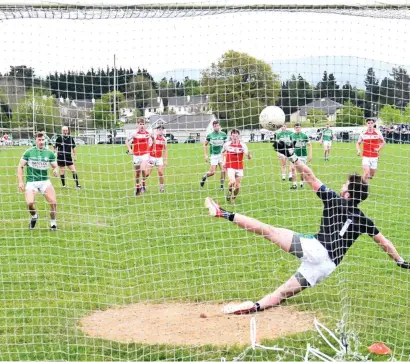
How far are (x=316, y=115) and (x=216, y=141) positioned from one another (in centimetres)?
582

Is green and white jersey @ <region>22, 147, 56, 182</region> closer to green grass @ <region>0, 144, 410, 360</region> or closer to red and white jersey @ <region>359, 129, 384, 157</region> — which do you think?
green grass @ <region>0, 144, 410, 360</region>

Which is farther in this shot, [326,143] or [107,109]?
[326,143]

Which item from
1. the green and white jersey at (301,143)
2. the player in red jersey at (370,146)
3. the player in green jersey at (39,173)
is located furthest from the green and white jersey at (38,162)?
the player in red jersey at (370,146)

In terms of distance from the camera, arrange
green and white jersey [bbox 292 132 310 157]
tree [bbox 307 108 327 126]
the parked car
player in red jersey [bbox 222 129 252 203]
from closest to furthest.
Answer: tree [bbox 307 108 327 126], the parked car, player in red jersey [bbox 222 129 252 203], green and white jersey [bbox 292 132 310 157]

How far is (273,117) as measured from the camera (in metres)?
6.67

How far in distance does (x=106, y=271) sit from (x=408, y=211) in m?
7.06

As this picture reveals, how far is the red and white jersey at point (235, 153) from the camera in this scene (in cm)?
1304

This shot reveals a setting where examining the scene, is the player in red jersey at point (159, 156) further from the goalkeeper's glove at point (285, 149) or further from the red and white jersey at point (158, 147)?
the goalkeeper's glove at point (285, 149)

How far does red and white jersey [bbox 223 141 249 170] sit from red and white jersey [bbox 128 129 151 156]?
221 cm

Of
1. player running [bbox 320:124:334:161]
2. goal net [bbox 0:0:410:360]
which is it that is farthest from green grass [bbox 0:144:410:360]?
player running [bbox 320:124:334:161]

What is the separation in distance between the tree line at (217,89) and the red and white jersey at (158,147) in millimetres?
7009

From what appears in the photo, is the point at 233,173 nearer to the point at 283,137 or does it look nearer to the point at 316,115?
the point at 316,115

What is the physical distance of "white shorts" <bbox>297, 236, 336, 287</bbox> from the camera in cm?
581

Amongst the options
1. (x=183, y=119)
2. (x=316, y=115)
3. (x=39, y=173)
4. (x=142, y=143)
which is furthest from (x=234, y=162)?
(x=183, y=119)
